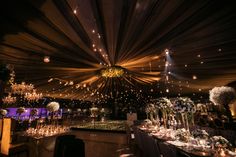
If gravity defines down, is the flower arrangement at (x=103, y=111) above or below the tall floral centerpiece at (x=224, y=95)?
below

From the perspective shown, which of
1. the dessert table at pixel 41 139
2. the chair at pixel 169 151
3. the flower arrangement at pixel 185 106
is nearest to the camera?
the chair at pixel 169 151

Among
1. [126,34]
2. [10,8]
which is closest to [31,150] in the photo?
[10,8]

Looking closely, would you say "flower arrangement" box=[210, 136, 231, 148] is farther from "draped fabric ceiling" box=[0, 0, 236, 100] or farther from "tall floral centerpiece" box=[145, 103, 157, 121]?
"tall floral centerpiece" box=[145, 103, 157, 121]

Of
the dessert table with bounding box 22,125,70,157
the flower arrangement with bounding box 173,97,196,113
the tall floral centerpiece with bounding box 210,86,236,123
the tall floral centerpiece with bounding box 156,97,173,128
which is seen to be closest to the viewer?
the flower arrangement with bounding box 173,97,196,113

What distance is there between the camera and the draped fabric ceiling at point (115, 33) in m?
2.21

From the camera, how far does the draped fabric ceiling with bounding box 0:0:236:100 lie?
2.21 meters

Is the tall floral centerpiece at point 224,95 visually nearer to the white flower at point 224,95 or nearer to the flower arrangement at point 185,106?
the white flower at point 224,95

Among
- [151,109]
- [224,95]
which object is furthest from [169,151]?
[151,109]

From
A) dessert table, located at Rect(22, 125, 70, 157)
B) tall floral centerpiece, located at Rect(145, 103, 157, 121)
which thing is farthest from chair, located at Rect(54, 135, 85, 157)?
tall floral centerpiece, located at Rect(145, 103, 157, 121)

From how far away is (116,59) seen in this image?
14.6 ft

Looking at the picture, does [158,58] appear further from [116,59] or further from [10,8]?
[10,8]

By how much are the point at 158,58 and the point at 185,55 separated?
2.42 ft

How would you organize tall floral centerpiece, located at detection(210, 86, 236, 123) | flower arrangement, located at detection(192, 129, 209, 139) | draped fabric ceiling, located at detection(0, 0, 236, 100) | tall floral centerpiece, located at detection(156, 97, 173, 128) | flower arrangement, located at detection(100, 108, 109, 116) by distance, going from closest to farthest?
draped fabric ceiling, located at detection(0, 0, 236, 100) < flower arrangement, located at detection(192, 129, 209, 139) < tall floral centerpiece, located at detection(210, 86, 236, 123) < tall floral centerpiece, located at detection(156, 97, 173, 128) < flower arrangement, located at detection(100, 108, 109, 116)

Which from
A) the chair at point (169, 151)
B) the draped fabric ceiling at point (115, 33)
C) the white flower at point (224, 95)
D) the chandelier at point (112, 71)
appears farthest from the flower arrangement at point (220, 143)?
the chandelier at point (112, 71)
